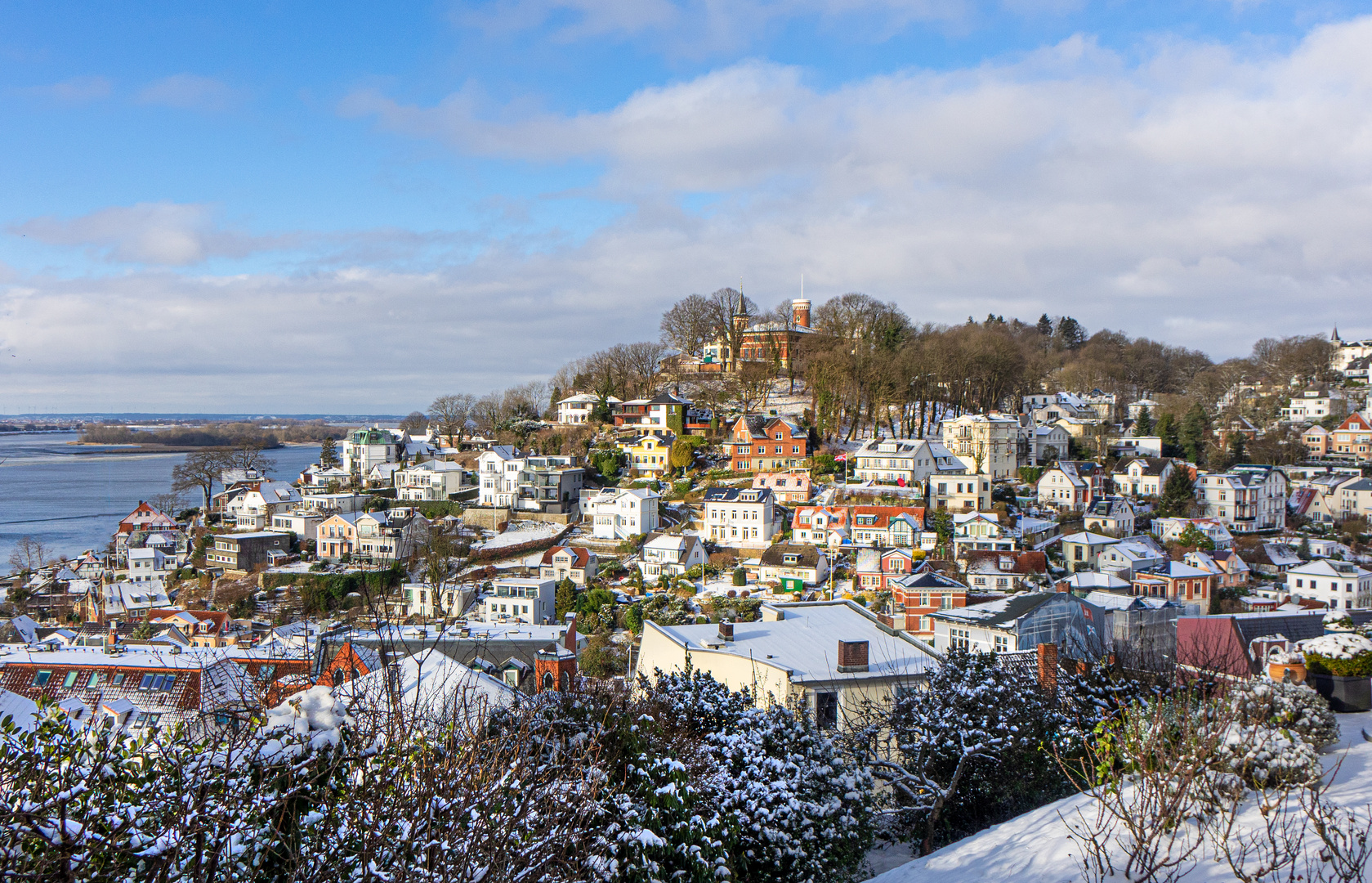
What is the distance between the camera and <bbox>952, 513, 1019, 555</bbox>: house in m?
29.2

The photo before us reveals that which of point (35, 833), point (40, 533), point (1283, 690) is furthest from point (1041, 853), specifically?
point (40, 533)

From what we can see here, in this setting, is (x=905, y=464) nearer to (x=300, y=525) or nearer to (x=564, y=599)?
(x=564, y=599)

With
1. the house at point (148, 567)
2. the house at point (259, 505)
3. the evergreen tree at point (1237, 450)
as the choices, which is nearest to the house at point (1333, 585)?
the evergreen tree at point (1237, 450)

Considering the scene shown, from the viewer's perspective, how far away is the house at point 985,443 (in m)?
35.8

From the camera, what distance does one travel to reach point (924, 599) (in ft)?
70.7

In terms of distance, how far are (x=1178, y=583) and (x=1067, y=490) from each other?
9023 millimetres

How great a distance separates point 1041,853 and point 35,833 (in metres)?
5.60

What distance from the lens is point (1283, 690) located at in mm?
7387

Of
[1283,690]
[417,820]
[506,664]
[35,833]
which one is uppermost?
[35,833]

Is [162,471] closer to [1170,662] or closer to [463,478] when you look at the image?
[463,478]

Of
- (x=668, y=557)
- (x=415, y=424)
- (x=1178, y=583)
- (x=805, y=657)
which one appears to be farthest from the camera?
(x=415, y=424)

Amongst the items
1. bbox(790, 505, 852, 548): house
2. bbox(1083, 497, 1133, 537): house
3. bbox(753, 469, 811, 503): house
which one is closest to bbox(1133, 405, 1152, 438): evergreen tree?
bbox(1083, 497, 1133, 537): house

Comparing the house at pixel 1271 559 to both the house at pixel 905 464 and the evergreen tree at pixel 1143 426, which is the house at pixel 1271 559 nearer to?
the house at pixel 905 464

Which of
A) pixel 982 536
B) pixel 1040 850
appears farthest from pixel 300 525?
pixel 1040 850
